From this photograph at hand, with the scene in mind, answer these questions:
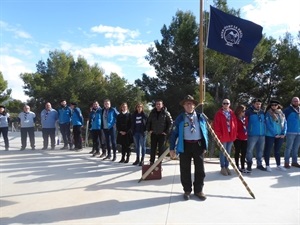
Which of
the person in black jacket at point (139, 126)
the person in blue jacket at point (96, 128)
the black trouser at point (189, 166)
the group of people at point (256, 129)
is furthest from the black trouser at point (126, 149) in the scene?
the black trouser at point (189, 166)

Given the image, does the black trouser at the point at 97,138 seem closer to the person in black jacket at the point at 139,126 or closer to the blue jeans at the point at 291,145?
the person in black jacket at the point at 139,126

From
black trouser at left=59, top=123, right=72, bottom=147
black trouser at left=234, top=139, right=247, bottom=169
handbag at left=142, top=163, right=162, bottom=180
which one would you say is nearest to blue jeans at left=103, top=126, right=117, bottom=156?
handbag at left=142, top=163, right=162, bottom=180

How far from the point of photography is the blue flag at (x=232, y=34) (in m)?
5.95

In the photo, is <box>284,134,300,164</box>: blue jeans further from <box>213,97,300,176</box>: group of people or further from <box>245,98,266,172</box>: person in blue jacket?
<box>245,98,266,172</box>: person in blue jacket

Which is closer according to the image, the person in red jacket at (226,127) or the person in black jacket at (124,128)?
the person in red jacket at (226,127)

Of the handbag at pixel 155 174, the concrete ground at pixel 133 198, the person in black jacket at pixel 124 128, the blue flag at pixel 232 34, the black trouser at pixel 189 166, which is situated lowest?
the concrete ground at pixel 133 198

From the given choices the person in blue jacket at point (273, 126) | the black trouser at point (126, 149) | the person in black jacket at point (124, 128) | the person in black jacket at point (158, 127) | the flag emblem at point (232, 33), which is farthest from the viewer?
the black trouser at point (126, 149)

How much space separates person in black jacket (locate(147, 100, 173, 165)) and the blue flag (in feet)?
6.16

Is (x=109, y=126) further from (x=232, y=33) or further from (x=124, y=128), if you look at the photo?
(x=232, y=33)

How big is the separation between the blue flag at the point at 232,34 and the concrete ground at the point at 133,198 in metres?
2.58

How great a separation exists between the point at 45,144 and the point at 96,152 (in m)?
2.58

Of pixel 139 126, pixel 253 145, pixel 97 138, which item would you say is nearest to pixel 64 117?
pixel 97 138

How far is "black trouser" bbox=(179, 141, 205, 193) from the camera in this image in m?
5.00

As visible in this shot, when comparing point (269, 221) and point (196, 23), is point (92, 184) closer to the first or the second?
point (269, 221)
